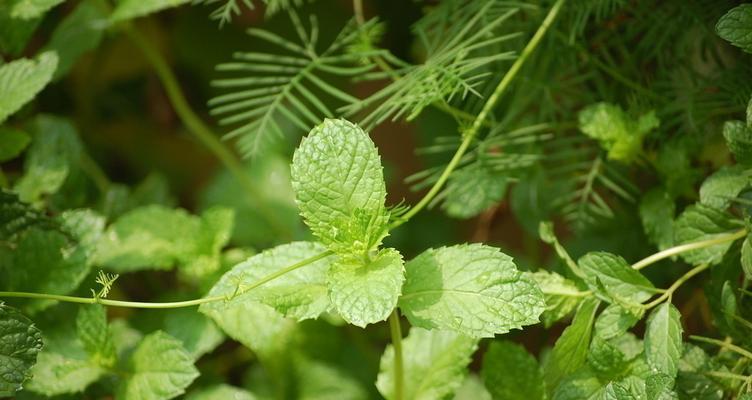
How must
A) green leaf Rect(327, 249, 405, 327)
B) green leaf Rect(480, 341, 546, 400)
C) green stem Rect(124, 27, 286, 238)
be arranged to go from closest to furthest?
1. green leaf Rect(327, 249, 405, 327)
2. green leaf Rect(480, 341, 546, 400)
3. green stem Rect(124, 27, 286, 238)

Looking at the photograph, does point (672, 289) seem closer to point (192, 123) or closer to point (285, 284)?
point (285, 284)

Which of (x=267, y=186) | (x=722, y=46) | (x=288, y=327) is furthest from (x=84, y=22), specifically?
(x=722, y=46)

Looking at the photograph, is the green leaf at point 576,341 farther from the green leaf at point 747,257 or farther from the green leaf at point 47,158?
the green leaf at point 47,158

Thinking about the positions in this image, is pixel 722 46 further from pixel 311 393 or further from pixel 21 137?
pixel 21 137

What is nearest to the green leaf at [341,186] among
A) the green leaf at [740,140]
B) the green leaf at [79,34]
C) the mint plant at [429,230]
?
the mint plant at [429,230]

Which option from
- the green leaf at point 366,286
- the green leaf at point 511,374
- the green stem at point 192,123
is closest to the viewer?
the green leaf at point 366,286

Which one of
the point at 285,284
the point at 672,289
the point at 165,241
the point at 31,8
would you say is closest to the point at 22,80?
the point at 31,8

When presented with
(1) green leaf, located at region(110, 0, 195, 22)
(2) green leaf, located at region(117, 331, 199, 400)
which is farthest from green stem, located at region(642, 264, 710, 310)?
(1) green leaf, located at region(110, 0, 195, 22)

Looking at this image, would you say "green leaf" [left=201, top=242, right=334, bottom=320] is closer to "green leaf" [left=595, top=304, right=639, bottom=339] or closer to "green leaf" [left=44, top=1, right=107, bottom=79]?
"green leaf" [left=595, top=304, right=639, bottom=339]
